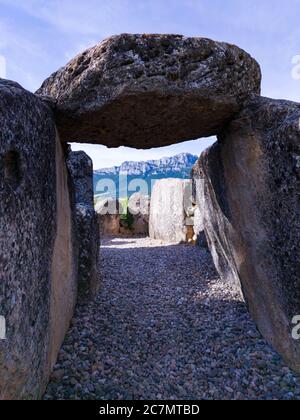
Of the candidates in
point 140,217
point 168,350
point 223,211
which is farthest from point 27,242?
point 140,217

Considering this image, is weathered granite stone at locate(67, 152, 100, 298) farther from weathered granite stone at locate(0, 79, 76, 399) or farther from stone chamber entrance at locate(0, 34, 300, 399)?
weathered granite stone at locate(0, 79, 76, 399)

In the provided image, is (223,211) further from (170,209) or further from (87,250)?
(170,209)

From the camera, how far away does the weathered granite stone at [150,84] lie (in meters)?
2.96

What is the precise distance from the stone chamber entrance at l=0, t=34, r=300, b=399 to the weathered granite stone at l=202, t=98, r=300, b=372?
0.05 ft

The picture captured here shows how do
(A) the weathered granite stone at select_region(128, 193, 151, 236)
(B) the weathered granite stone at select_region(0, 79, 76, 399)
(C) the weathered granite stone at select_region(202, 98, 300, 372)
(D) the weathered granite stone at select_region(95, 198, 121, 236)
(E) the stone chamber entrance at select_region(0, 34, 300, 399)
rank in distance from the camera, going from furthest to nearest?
(A) the weathered granite stone at select_region(128, 193, 151, 236) < (D) the weathered granite stone at select_region(95, 198, 121, 236) < (C) the weathered granite stone at select_region(202, 98, 300, 372) < (E) the stone chamber entrance at select_region(0, 34, 300, 399) < (B) the weathered granite stone at select_region(0, 79, 76, 399)

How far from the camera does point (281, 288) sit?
124 inches

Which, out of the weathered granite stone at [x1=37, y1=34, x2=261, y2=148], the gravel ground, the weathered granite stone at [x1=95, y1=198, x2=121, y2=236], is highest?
the weathered granite stone at [x1=37, y1=34, x2=261, y2=148]

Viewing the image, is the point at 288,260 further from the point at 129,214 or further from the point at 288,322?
the point at 129,214

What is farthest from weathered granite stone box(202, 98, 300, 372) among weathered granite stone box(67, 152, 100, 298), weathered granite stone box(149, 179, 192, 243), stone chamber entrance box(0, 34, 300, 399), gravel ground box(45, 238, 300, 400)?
weathered granite stone box(149, 179, 192, 243)

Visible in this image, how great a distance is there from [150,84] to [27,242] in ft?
5.58

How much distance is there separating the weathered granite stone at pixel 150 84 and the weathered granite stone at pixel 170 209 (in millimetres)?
7409

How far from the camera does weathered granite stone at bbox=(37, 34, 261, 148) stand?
296 centimetres

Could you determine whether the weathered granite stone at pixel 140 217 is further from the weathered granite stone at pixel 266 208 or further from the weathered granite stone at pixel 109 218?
the weathered granite stone at pixel 266 208
